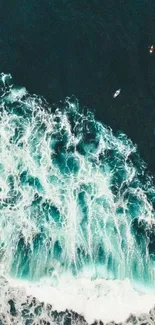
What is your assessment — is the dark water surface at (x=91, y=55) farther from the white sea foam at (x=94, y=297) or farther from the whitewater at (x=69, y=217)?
the white sea foam at (x=94, y=297)

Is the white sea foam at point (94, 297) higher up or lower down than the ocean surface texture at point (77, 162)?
lower down

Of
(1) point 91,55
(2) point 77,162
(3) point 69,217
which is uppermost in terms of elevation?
(1) point 91,55

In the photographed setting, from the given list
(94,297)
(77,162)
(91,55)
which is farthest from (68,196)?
(91,55)

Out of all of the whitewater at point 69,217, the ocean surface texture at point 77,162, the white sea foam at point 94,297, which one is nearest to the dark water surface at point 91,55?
the ocean surface texture at point 77,162

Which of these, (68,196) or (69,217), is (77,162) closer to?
(68,196)

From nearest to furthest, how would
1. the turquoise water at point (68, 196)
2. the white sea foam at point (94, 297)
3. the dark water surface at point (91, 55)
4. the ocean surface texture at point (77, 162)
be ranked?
the white sea foam at point (94, 297), the ocean surface texture at point (77, 162), the turquoise water at point (68, 196), the dark water surface at point (91, 55)

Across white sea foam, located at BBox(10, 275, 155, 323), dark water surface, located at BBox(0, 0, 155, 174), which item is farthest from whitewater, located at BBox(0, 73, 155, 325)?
dark water surface, located at BBox(0, 0, 155, 174)

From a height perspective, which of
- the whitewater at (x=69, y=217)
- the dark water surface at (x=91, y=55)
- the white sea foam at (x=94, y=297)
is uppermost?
the dark water surface at (x=91, y=55)

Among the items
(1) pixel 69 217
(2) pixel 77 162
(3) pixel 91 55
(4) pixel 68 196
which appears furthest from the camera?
(3) pixel 91 55
